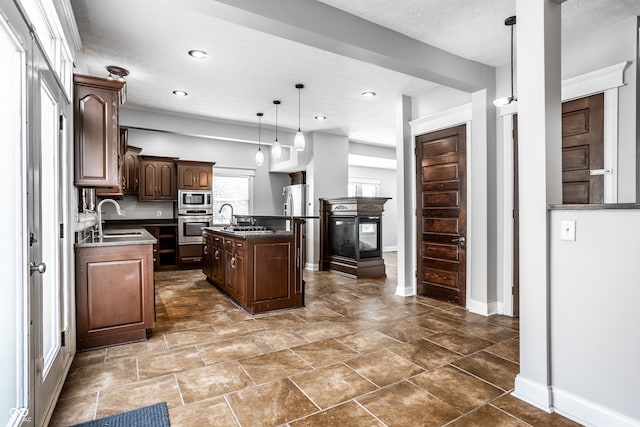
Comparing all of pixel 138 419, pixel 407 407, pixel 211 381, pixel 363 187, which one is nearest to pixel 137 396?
pixel 138 419

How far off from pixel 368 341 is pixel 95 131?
2928mm

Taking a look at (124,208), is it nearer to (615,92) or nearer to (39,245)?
(39,245)

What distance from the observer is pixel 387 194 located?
10.6 meters

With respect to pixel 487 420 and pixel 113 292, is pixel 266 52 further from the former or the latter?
pixel 487 420

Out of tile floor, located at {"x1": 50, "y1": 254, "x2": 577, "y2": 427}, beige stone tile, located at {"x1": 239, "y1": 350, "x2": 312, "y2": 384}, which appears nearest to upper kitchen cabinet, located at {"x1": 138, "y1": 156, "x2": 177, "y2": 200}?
tile floor, located at {"x1": 50, "y1": 254, "x2": 577, "y2": 427}

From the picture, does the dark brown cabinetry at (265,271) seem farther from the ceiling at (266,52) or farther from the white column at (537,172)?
the white column at (537,172)

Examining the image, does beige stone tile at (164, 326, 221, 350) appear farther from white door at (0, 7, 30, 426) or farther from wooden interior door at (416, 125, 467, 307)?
wooden interior door at (416, 125, 467, 307)

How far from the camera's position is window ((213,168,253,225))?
7598 mm

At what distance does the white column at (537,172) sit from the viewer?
2076mm

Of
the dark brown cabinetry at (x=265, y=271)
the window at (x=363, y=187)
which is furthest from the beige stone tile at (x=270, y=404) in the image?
the window at (x=363, y=187)

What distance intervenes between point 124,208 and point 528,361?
669 centimetres

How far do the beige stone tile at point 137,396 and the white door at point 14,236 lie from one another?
23.1 inches

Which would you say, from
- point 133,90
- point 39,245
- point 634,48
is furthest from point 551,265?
point 133,90

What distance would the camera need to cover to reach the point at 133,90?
15.8 ft
